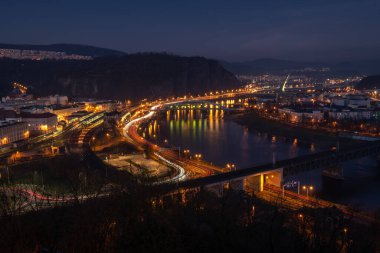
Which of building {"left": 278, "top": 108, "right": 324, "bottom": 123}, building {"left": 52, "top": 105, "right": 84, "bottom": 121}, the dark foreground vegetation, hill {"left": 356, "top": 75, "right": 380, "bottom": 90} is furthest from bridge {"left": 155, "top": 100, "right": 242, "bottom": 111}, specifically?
the dark foreground vegetation

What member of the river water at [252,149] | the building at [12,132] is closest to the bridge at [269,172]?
the river water at [252,149]

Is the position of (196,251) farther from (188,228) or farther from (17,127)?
(17,127)

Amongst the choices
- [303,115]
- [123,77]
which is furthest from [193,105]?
[303,115]

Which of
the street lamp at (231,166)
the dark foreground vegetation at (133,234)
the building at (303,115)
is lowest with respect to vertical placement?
the street lamp at (231,166)

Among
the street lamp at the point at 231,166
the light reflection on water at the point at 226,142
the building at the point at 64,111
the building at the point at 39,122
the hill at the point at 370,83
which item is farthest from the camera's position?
the hill at the point at 370,83

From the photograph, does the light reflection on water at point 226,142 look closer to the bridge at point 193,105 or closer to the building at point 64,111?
the building at point 64,111

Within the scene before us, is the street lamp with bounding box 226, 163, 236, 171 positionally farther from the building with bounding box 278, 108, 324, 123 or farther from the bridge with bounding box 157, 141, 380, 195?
the building with bounding box 278, 108, 324, 123

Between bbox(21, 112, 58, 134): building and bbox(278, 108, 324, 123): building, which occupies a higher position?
bbox(21, 112, 58, 134): building
